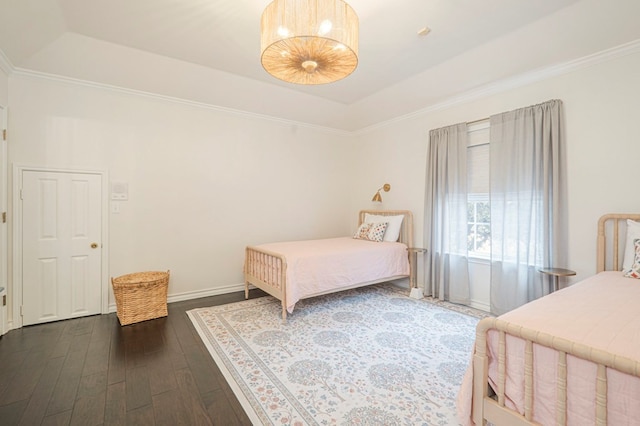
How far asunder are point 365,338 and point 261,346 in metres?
0.98

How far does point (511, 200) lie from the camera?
325 cm

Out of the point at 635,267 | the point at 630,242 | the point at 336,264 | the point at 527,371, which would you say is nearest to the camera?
the point at 527,371

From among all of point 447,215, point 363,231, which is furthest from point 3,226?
point 447,215

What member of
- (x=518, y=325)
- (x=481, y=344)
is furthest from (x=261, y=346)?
(x=518, y=325)

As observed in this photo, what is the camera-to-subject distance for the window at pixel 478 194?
3.61 metres

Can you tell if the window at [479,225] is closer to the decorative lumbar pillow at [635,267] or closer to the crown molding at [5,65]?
the decorative lumbar pillow at [635,267]

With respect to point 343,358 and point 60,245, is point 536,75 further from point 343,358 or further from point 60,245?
point 60,245

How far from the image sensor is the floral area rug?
1825mm

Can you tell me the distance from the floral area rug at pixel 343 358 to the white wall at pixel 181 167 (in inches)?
37.3

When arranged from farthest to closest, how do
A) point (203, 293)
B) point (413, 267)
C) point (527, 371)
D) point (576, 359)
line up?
point (413, 267) → point (203, 293) → point (527, 371) → point (576, 359)

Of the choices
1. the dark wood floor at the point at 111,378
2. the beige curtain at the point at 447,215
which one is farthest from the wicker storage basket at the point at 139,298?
the beige curtain at the point at 447,215

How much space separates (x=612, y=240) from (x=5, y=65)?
19.4 ft

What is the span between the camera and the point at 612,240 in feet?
8.61

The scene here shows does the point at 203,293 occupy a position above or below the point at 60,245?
below
